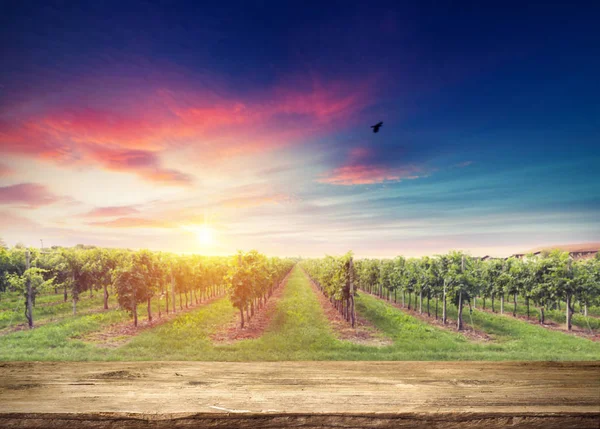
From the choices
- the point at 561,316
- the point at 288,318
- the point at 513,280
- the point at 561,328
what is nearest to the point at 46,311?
the point at 288,318

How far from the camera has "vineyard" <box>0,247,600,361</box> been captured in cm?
1575

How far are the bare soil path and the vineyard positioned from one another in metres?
12.6

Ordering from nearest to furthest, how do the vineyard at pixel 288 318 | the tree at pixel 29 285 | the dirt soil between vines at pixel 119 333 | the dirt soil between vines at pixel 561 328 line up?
the vineyard at pixel 288 318 → the dirt soil between vines at pixel 119 333 → the dirt soil between vines at pixel 561 328 → the tree at pixel 29 285

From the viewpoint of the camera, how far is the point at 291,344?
16984 millimetres

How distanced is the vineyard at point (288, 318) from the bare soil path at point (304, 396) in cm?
1259

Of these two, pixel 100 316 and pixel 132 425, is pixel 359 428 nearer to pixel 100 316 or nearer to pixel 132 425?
pixel 132 425

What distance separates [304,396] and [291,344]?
1608 cm

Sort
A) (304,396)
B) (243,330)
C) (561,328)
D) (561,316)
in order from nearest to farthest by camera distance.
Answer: (304,396)
(243,330)
(561,328)
(561,316)

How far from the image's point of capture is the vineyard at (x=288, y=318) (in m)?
15.8

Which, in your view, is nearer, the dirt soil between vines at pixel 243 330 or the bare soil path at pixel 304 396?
the bare soil path at pixel 304 396

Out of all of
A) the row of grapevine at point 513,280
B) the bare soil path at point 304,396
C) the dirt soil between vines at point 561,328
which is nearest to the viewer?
the bare soil path at point 304,396

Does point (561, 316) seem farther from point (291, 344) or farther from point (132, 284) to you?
point (132, 284)

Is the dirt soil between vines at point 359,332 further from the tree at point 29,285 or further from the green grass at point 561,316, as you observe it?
the tree at point 29,285

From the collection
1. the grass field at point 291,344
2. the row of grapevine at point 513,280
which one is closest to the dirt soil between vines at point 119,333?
the grass field at point 291,344
